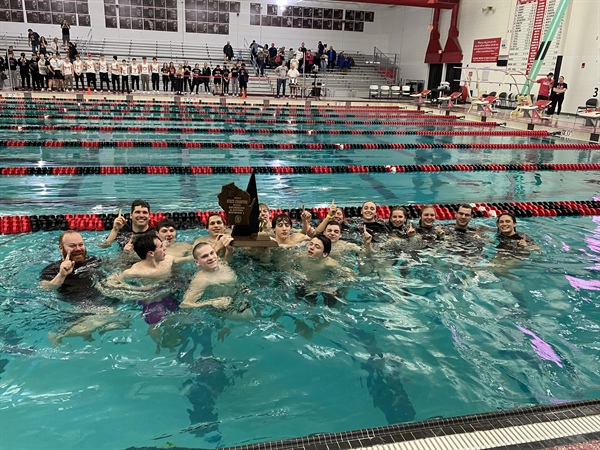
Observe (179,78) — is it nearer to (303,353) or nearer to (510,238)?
(510,238)

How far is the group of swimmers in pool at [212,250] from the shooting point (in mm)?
3227

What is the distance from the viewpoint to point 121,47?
75.6 ft

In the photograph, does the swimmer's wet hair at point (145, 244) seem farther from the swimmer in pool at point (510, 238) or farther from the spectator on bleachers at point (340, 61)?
the spectator on bleachers at point (340, 61)

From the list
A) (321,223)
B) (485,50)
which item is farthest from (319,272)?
(485,50)

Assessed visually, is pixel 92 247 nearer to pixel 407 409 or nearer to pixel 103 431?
pixel 103 431

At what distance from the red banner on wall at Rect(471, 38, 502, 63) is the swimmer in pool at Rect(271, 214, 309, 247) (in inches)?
683

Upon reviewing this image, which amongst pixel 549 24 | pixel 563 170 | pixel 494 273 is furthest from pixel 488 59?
pixel 494 273

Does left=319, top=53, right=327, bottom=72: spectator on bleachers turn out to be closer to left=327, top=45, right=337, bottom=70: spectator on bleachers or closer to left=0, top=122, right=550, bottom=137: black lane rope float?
left=327, top=45, right=337, bottom=70: spectator on bleachers

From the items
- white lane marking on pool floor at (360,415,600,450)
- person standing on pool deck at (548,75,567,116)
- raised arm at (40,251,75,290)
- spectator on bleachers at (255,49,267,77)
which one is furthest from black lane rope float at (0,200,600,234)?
spectator on bleachers at (255,49,267,77)

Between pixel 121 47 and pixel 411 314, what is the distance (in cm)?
2358

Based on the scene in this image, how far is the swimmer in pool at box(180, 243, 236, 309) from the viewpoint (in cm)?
319

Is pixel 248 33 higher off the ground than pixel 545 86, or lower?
higher

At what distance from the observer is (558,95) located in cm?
1485

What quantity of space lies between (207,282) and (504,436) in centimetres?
208
